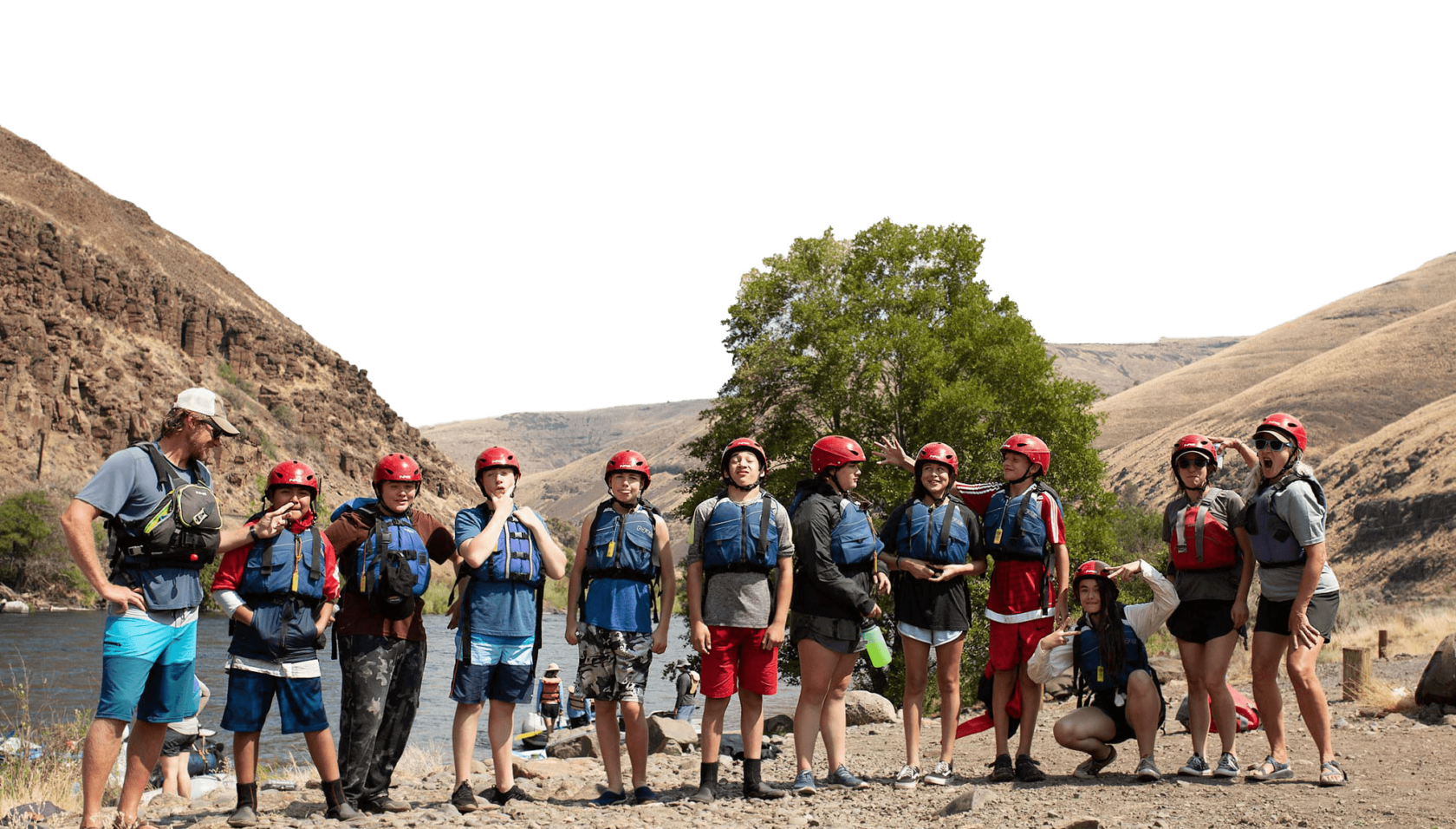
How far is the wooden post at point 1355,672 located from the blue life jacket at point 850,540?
7614mm

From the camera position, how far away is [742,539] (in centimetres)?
737

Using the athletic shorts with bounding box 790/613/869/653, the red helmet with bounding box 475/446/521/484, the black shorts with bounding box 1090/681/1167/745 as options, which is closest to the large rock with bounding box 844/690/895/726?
the black shorts with bounding box 1090/681/1167/745

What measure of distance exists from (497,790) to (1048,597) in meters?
4.09

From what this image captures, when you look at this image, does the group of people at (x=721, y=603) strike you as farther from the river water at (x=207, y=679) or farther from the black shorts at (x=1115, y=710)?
the river water at (x=207, y=679)

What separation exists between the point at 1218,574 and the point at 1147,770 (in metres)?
1.44

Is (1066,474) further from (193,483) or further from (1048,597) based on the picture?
(193,483)

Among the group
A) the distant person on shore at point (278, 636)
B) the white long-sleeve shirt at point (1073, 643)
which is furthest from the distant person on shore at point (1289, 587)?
the distant person on shore at point (278, 636)

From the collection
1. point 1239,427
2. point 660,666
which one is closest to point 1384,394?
point 1239,427

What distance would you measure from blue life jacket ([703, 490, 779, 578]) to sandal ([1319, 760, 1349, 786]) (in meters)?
3.83

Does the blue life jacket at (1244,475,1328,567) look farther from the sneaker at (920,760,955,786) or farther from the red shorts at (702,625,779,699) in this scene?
the red shorts at (702,625,779,699)

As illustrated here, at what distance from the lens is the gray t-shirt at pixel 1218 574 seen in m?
7.48

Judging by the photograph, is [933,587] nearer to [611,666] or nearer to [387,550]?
[611,666]

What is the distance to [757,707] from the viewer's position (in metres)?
7.43

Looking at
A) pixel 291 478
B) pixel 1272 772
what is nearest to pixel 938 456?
pixel 1272 772
